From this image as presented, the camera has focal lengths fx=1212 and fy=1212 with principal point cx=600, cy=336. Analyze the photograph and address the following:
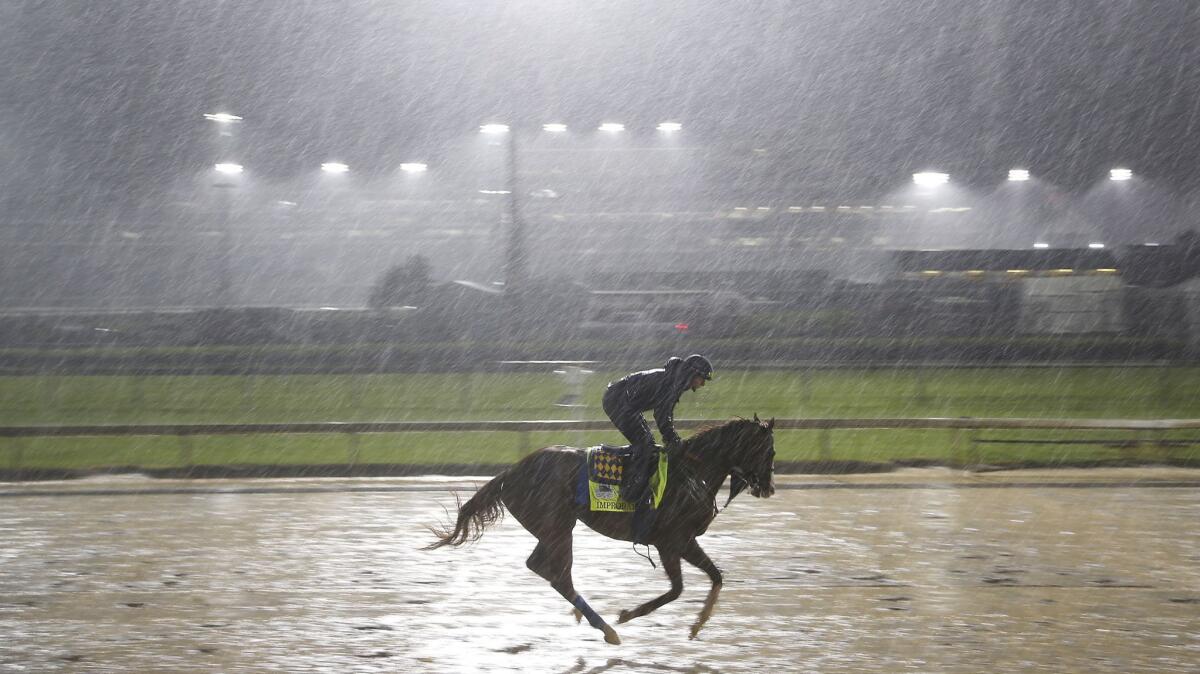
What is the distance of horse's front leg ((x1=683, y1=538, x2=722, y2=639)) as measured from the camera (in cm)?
768

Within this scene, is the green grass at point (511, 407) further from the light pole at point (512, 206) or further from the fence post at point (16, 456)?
the light pole at point (512, 206)

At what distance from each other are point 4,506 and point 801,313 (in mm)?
31228

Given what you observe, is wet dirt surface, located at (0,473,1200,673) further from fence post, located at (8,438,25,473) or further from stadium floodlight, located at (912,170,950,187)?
stadium floodlight, located at (912,170,950,187)

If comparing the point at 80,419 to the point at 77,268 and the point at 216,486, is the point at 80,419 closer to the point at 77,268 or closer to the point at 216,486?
the point at 216,486

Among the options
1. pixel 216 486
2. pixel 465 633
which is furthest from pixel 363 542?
pixel 216 486

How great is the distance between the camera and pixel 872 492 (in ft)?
48.0

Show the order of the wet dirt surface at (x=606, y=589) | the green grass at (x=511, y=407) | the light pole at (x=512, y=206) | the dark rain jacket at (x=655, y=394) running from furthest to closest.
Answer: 1. the light pole at (x=512, y=206)
2. the green grass at (x=511, y=407)
3. the dark rain jacket at (x=655, y=394)
4. the wet dirt surface at (x=606, y=589)

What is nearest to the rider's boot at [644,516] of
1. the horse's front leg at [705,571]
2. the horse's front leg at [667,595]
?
the horse's front leg at [667,595]

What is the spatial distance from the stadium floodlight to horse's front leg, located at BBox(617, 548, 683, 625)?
4058 centimetres

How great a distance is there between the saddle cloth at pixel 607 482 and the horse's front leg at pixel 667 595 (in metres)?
0.40

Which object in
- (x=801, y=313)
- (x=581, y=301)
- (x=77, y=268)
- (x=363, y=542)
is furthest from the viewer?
(x=77, y=268)

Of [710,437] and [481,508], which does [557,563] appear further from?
[710,437]

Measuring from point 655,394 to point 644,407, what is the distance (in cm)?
15

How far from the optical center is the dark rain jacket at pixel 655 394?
311 inches
